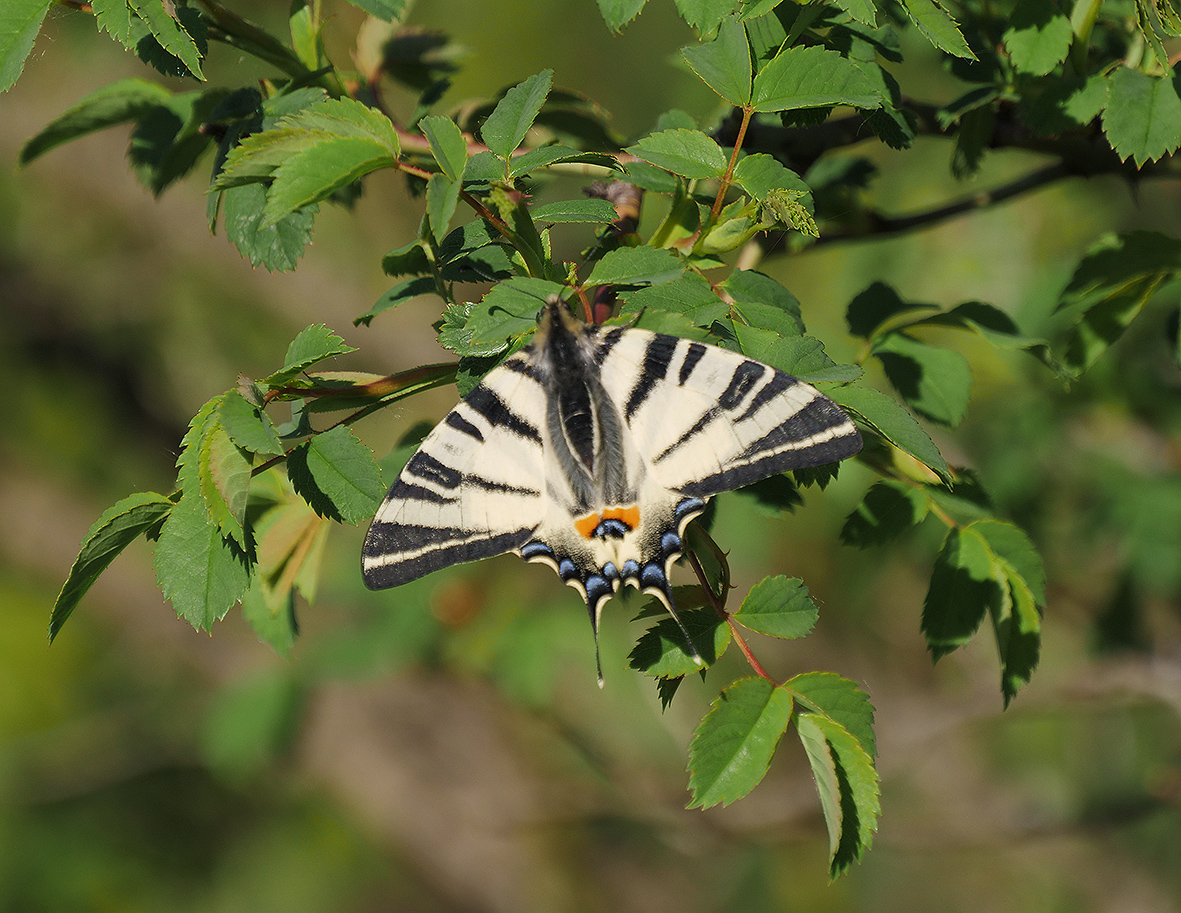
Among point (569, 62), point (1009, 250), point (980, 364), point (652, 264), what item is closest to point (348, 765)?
point (980, 364)

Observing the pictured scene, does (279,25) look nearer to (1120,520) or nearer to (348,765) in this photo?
(348,765)

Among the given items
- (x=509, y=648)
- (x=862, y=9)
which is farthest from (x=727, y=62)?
(x=509, y=648)

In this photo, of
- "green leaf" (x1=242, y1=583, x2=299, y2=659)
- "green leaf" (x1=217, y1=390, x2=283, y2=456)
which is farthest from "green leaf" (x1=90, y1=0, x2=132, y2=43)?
"green leaf" (x1=242, y1=583, x2=299, y2=659)

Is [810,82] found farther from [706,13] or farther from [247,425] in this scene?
[247,425]

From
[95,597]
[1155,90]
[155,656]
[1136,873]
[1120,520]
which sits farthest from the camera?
[155,656]

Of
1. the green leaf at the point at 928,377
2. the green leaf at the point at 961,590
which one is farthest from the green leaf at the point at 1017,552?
the green leaf at the point at 928,377
